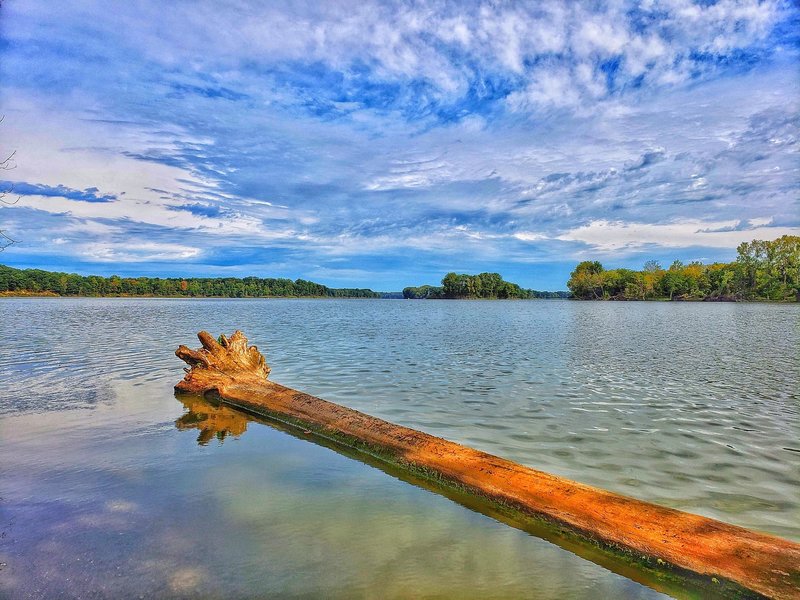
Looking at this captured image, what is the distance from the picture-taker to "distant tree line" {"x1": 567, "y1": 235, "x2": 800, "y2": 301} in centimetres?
11612

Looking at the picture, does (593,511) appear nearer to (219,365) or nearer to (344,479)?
(344,479)

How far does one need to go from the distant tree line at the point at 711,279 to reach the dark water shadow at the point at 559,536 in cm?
14778

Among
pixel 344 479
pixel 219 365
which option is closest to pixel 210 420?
pixel 219 365

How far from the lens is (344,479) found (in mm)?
5898

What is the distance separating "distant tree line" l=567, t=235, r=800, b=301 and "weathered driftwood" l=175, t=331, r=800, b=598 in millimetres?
147521

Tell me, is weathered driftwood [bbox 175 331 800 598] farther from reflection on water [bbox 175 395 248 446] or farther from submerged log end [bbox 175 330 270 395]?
submerged log end [bbox 175 330 270 395]

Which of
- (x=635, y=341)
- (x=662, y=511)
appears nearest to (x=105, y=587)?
(x=662, y=511)

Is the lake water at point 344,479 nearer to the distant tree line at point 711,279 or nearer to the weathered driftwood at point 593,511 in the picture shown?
the weathered driftwood at point 593,511

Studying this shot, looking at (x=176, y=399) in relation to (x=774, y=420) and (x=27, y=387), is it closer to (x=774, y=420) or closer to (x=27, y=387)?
(x=27, y=387)

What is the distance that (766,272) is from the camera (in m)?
119

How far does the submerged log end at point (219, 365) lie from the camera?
1096 cm

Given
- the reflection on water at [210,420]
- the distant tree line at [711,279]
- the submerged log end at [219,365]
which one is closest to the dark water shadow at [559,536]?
the reflection on water at [210,420]

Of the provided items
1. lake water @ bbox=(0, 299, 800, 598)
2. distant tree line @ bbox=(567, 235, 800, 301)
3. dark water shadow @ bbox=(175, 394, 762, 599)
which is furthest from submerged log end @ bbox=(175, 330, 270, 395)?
distant tree line @ bbox=(567, 235, 800, 301)

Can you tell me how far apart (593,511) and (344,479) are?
3.12m
